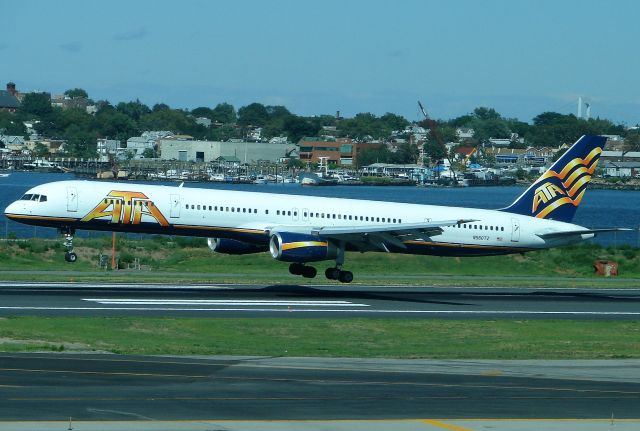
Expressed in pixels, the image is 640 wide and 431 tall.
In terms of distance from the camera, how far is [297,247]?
161 feet

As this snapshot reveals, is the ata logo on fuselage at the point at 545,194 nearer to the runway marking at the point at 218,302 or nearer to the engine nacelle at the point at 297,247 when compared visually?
the engine nacelle at the point at 297,247

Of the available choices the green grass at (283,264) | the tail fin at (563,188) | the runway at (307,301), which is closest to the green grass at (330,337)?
the runway at (307,301)

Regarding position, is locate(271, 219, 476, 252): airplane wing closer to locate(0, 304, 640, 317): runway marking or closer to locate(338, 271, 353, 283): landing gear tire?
locate(338, 271, 353, 283): landing gear tire

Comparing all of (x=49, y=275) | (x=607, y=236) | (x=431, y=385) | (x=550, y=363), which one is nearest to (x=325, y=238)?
(x=49, y=275)

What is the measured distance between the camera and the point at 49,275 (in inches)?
2192

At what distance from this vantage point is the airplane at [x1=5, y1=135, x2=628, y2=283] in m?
49.2

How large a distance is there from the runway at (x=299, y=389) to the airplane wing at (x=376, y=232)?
64.1 ft

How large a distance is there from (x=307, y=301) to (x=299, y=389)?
22.1m

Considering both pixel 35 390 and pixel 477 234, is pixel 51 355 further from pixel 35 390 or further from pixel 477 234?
pixel 477 234

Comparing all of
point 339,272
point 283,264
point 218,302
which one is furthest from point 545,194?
point 218,302

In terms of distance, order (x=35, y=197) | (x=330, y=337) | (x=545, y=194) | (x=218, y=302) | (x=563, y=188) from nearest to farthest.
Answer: (x=330, y=337) < (x=218, y=302) < (x=35, y=197) < (x=545, y=194) < (x=563, y=188)

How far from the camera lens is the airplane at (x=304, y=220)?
4919cm

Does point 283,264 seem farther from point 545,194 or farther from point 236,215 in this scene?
point 236,215

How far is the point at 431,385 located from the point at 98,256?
4432 centimetres
